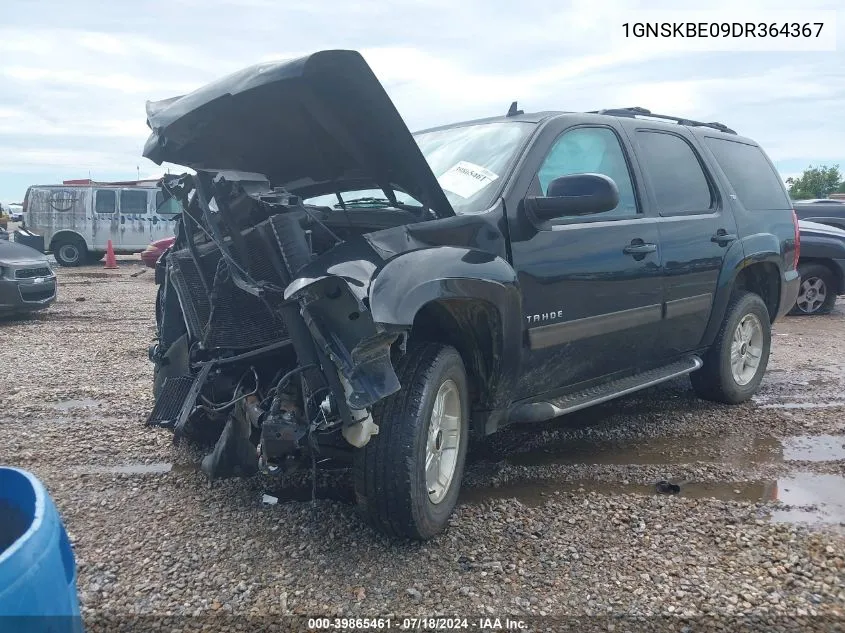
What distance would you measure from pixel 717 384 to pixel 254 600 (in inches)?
147

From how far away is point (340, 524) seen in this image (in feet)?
10.7

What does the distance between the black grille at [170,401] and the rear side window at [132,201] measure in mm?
17112

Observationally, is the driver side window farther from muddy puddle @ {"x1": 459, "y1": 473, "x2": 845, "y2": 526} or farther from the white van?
the white van

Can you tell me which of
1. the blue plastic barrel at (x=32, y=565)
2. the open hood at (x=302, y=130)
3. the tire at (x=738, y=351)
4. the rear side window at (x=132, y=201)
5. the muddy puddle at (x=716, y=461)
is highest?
the open hood at (x=302, y=130)

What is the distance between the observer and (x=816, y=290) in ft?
32.7

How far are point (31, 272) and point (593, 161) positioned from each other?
7835mm

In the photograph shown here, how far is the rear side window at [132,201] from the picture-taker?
1923cm

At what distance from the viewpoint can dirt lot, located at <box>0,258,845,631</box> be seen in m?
2.67

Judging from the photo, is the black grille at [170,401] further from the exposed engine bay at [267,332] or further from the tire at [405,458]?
the tire at [405,458]

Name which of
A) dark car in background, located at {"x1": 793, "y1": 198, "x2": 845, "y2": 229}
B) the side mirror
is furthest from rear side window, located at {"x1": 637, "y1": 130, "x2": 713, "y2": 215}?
dark car in background, located at {"x1": 793, "y1": 198, "x2": 845, "y2": 229}

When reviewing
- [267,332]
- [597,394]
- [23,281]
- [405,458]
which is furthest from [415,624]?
[23,281]

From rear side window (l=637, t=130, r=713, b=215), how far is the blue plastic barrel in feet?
12.4

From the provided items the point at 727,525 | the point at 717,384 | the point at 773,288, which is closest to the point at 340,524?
the point at 727,525

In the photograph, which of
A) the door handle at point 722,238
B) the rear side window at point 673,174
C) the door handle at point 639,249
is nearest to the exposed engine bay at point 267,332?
the door handle at point 639,249
